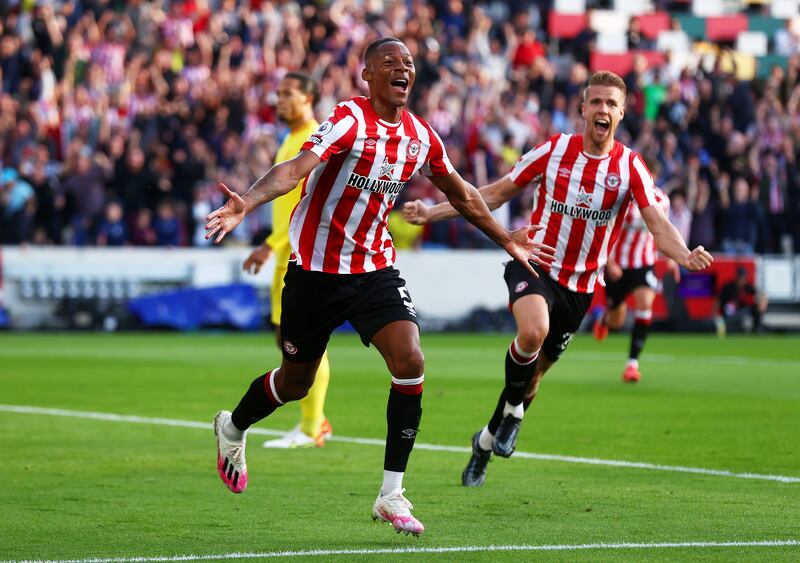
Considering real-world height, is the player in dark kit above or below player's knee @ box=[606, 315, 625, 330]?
above

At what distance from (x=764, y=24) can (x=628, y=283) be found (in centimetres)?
2258

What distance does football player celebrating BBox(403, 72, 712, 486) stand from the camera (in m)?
9.48

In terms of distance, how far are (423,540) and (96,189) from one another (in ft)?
63.4

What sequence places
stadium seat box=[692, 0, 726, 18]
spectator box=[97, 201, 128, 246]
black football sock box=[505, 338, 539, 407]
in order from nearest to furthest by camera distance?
black football sock box=[505, 338, 539, 407], spectator box=[97, 201, 128, 246], stadium seat box=[692, 0, 726, 18]

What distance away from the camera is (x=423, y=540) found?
689cm

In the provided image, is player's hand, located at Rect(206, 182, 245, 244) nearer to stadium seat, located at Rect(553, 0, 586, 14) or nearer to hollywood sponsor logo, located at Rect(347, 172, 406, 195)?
hollywood sponsor logo, located at Rect(347, 172, 406, 195)

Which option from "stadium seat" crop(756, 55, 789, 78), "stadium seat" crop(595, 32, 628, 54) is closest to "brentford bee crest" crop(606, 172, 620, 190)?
"stadium seat" crop(595, 32, 628, 54)

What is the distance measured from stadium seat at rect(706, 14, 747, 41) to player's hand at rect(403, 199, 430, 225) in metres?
30.9

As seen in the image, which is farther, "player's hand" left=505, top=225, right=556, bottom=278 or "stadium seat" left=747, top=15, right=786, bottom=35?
"stadium seat" left=747, top=15, right=786, bottom=35

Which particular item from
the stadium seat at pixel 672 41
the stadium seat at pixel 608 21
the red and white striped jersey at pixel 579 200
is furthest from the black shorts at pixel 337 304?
the stadium seat at pixel 672 41

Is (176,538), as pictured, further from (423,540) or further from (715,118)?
(715,118)

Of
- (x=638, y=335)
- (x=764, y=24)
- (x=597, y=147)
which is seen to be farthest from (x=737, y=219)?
(x=597, y=147)

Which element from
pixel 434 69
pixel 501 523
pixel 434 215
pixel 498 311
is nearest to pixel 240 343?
pixel 498 311

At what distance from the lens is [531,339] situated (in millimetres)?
9102
